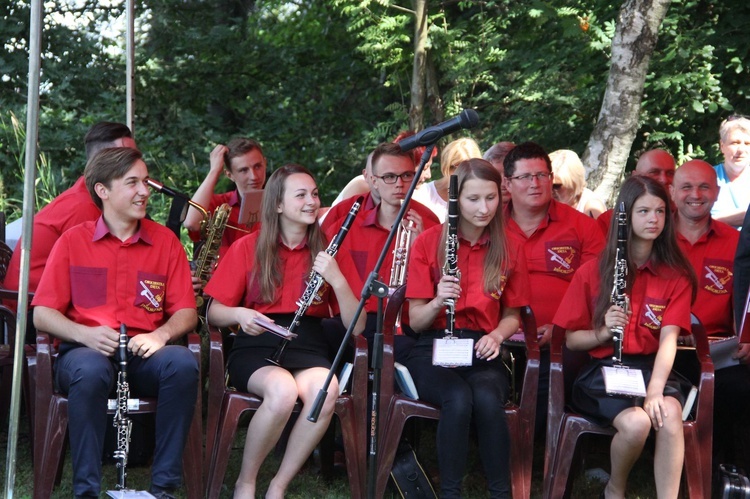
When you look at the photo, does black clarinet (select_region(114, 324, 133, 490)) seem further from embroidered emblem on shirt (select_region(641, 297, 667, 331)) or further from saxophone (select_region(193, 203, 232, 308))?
embroidered emblem on shirt (select_region(641, 297, 667, 331))

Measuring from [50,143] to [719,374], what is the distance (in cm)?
727

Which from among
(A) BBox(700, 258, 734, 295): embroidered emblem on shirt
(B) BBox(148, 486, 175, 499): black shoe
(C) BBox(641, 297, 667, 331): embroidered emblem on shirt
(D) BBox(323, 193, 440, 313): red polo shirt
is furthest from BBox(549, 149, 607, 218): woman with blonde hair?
(B) BBox(148, 486, 175, 499): black shoe

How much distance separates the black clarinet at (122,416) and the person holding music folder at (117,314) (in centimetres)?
5

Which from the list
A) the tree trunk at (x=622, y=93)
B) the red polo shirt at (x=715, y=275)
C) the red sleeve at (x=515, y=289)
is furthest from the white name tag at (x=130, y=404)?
the tree trunk at (x=622, y=93)

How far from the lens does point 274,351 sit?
4.33 metres

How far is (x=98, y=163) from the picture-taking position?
4.32 m

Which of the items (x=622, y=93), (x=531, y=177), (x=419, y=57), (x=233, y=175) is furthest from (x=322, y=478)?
→ (x=419, y=57)

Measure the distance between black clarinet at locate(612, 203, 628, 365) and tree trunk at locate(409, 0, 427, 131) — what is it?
6048mm

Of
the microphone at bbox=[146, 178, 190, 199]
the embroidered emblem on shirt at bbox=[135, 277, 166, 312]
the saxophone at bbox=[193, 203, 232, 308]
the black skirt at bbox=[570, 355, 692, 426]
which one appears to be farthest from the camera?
the saxophone at bbox=[193, 203, 232, 308]

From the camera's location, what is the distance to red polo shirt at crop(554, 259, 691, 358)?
4.09 meters

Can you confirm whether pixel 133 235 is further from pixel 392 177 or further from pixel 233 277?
pixel 392 177

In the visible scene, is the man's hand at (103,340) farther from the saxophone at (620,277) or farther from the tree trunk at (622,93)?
the tree trunk at (622,93)

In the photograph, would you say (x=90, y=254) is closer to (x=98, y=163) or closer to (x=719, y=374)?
(x=98, y=163)

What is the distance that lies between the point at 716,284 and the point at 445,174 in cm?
188
